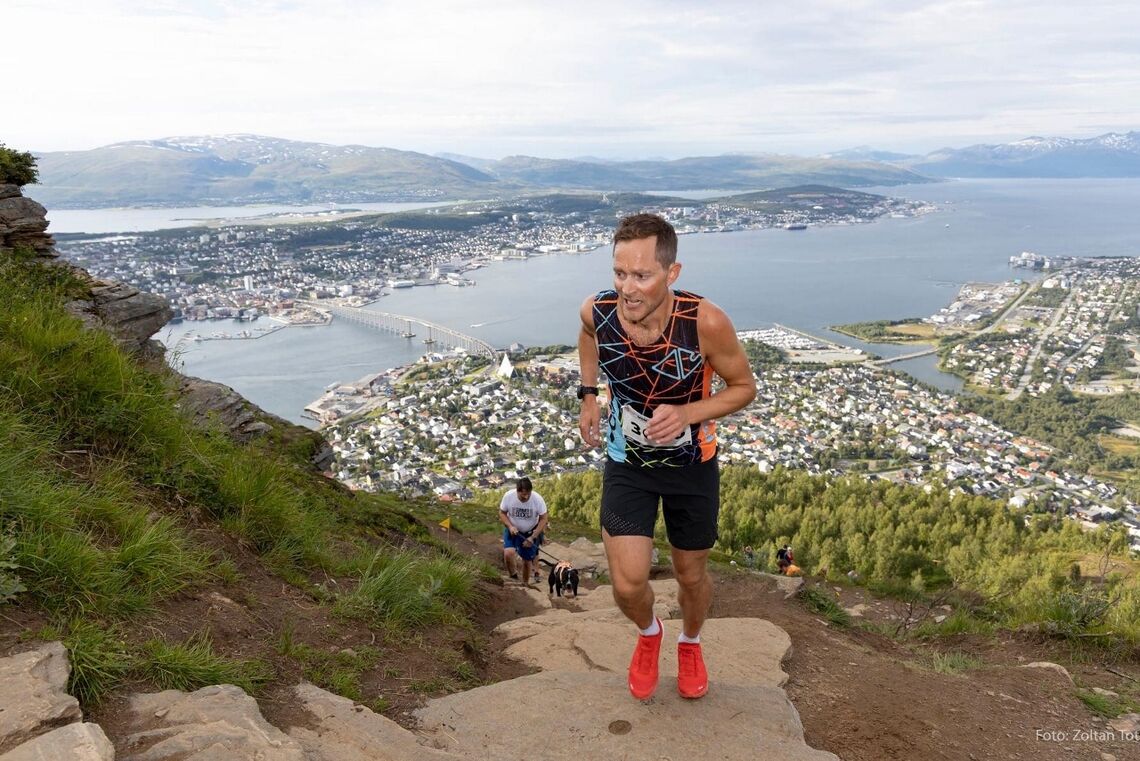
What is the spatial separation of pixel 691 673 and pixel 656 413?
129 cm

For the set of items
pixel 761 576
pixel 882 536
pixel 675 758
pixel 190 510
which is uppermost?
pixel 190 510

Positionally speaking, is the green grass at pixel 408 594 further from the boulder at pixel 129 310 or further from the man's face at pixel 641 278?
the boulder at pixel 129 310

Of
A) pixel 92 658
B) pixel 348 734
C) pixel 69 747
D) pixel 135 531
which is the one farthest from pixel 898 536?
pixel 69 747

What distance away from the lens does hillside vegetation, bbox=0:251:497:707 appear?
8.57 ft

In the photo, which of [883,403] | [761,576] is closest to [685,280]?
[883,403]

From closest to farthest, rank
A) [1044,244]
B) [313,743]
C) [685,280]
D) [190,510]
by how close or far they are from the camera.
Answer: [313,743] → [190,510] → [685,280] → [1044,244]

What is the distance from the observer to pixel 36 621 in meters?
2.52

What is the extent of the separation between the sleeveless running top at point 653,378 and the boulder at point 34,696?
207 cm

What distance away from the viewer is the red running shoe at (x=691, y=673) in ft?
10.5

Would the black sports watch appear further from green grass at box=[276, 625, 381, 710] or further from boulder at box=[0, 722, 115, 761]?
boulder at box=[0, 722, 115, 761]

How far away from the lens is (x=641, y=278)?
2.84 m

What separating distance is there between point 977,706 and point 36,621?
4065 millimetres

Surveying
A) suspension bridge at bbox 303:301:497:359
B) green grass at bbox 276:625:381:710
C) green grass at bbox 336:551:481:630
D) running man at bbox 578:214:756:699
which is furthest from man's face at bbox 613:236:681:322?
suspension bridge at bbox 303:301:497:359

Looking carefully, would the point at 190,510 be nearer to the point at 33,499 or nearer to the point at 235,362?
the point at 33,499
